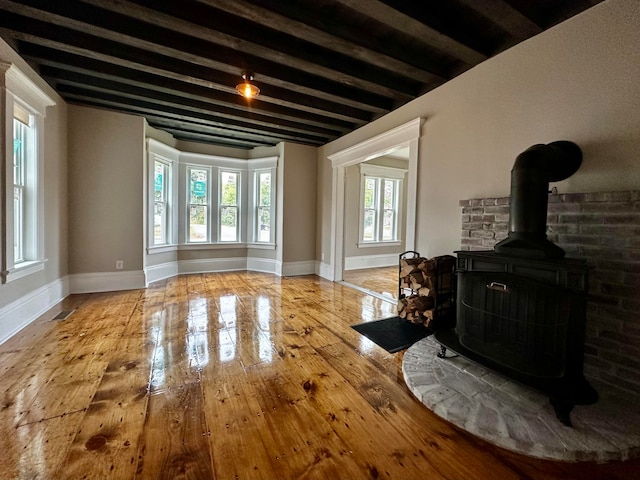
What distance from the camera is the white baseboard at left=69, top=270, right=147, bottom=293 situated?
4078 mm

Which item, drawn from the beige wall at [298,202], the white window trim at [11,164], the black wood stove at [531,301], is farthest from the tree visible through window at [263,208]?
the black wood stove at [531,301]

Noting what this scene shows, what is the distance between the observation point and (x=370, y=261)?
697 centimetres

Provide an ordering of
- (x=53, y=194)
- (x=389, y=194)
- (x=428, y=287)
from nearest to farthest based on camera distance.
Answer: (x=428, y=287)
(x=53, y=194)
(x=389, y=194)

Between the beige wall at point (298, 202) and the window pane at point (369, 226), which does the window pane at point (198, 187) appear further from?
the window pane at point (369, 226)

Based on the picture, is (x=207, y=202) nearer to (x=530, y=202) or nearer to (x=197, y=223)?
(x=197, y=223)

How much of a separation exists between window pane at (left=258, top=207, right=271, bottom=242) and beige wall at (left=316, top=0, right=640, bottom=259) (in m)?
3.62

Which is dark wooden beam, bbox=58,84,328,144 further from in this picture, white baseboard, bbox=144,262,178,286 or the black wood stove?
the black wood stove

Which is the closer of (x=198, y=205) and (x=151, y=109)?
(x=151, y=109)

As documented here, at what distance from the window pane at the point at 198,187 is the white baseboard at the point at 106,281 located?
1988 mm

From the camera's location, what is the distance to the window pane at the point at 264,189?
243 inches

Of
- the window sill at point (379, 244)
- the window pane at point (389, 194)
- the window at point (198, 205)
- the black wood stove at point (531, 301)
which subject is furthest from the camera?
the window pane at point (389, 194)

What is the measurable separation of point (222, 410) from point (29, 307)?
9.42ft

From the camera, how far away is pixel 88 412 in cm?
161

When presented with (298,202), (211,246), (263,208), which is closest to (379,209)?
(298,202)
